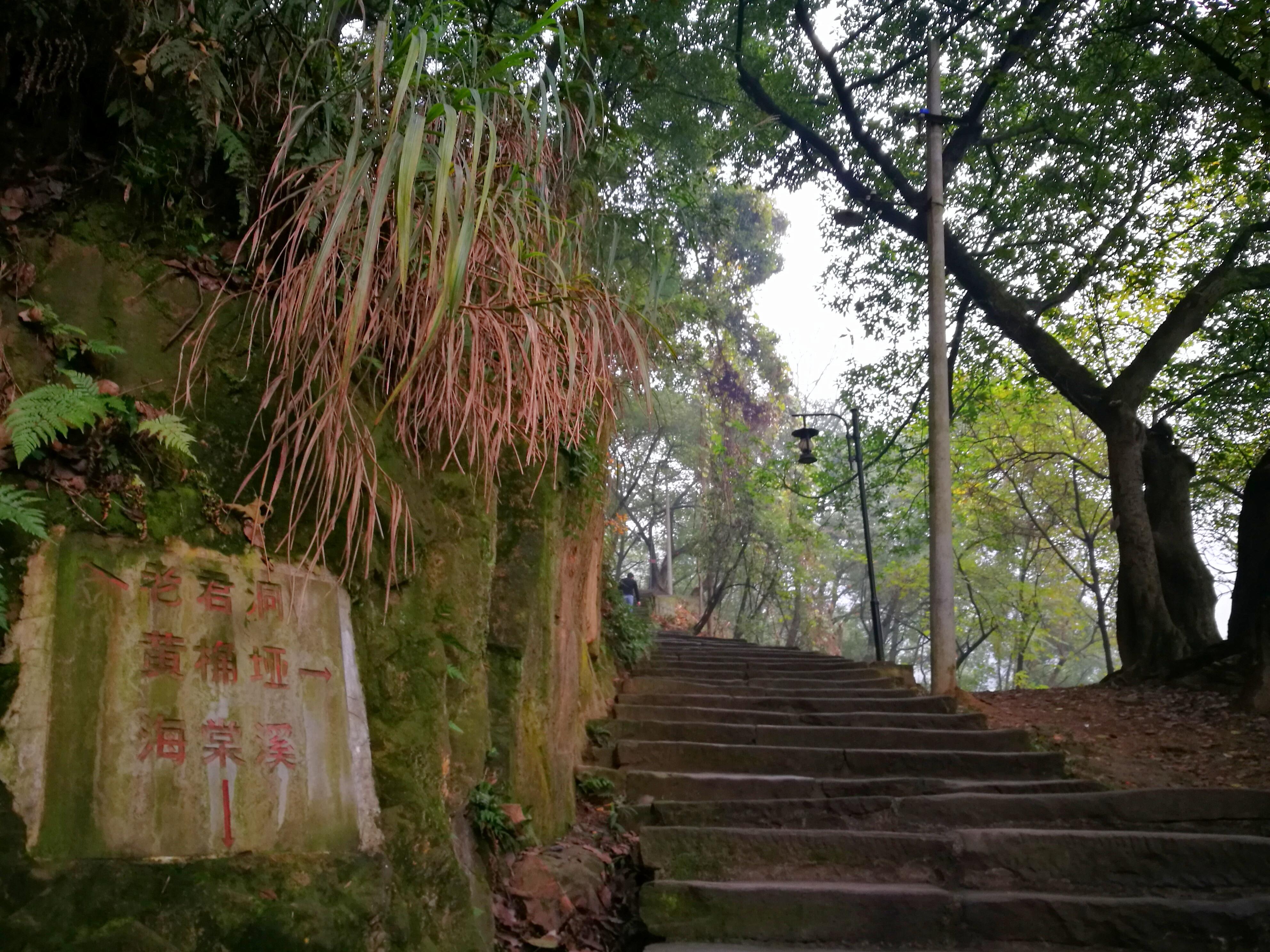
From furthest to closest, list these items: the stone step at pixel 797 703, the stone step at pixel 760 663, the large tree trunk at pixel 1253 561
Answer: the stone step at pixel 760 663
the large tree trunk at pixel 1253 561
the stone step at pixel 797 703

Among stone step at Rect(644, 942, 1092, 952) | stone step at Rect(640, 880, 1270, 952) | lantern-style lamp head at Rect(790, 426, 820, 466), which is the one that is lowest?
stone step at Rect(644, 942, 1092, 952)

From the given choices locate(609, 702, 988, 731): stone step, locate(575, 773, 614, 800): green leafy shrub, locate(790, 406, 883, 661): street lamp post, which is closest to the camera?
locate(575, 773, 614, 800): green leafy shrub

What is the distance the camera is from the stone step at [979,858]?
11.5 ft

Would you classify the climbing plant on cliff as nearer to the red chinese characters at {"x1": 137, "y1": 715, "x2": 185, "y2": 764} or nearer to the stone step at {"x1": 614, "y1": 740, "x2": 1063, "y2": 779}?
the red chinese characters at {"x1": 137, "y1": 715, "x2": 185, "y2": 764}

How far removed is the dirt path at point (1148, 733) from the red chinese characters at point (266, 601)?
17.3ft

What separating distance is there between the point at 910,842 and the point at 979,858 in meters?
0.29

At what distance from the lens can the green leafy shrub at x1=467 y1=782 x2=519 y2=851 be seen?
3.09 m

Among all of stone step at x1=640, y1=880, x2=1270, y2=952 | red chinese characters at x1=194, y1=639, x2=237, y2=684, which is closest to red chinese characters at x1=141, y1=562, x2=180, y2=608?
red chinese characters at x1=194, y1=639, x2=237, y2=684

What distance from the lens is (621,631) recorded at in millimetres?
7230

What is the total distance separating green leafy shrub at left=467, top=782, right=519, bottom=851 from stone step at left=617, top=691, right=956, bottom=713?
317cm

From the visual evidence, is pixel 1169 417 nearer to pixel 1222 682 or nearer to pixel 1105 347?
pixel 1105 347

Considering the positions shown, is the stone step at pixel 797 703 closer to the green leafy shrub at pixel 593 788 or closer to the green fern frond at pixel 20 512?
the green leafy shrub at pixel 593 788

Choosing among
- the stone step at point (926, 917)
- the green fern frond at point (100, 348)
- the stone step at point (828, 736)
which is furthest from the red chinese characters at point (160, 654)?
the stone step at point (828, 736)

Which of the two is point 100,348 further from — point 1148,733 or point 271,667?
point 1148,733
